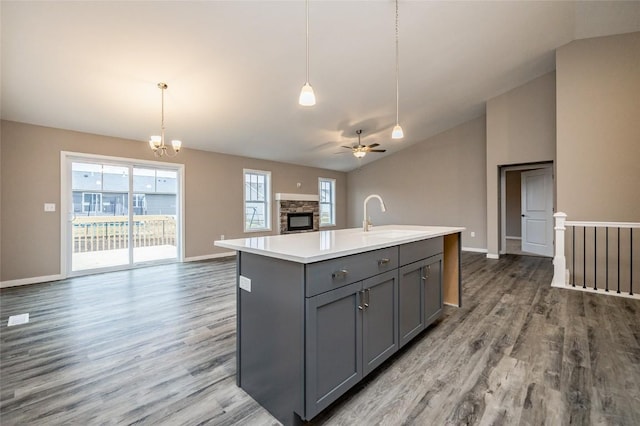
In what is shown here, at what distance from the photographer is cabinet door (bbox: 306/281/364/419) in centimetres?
142

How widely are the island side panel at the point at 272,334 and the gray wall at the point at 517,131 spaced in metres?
6.21

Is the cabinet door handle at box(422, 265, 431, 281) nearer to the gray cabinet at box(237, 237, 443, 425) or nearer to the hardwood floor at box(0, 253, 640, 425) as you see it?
the gray cabinet at box(237, 237, 443, 425)

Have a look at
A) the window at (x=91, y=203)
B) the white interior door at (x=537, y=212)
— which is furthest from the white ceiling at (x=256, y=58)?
the white interior door at (x=537, y=212)

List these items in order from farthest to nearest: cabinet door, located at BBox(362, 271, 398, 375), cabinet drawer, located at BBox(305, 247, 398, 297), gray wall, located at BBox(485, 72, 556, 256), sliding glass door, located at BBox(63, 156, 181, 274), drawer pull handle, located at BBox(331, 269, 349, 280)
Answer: gray wall, located at BBox(485, 72, 556, 256)
sliding glass door, located at BBox(63, 156, 181, 274)
cabinet door, located at BBox(362, 271, 398, 375)
drawer pull handle, located at BBox(331, 269, 349, 280)
cabinet drawer, located at BBox(305, 247, 398, 297)

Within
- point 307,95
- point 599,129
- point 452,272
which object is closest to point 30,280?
point 307,95

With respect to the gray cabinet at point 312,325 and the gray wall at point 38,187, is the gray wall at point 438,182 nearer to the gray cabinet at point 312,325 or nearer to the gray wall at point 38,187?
the gray wall at point 38,187

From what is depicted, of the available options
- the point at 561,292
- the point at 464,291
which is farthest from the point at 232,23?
the point at 561,292

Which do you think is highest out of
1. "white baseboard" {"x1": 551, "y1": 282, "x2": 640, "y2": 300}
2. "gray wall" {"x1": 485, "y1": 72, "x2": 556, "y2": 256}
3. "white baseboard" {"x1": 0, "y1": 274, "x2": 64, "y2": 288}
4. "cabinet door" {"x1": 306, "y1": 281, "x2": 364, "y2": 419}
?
"gray wall" {"x1": 485, "y1": 72, "x2": 556, "y2": 256}

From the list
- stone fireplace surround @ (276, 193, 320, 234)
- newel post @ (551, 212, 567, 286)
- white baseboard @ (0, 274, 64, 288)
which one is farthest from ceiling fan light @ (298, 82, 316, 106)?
stone fireplace surround @ (276, 193, 320, 234)

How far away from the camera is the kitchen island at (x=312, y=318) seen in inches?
55.7

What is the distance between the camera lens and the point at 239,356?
182 cm

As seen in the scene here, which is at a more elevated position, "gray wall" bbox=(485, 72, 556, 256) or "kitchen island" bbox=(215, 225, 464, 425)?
"gray wall" bbox=(485, 72, 556, 256)

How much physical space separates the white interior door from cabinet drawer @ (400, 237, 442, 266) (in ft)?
18.4

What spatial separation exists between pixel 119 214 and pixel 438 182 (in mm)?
7515
